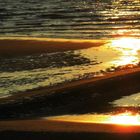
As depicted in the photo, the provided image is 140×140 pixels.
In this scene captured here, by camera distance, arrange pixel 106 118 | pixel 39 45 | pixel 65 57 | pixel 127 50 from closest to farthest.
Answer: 1. pixel 106 118
2. pixel 65 57
3. pixel 127 50
4. pixel 39 45

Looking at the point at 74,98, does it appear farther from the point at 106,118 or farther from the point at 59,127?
the point at 59,127

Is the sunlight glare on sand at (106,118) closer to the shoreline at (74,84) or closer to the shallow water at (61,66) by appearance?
the shoreline at (74,84)

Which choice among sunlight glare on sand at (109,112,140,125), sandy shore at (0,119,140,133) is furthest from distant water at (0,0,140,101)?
sunlight glare on sand at (109,112,140,125)

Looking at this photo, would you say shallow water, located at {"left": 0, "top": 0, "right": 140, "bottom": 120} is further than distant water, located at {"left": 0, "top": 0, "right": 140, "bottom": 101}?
No

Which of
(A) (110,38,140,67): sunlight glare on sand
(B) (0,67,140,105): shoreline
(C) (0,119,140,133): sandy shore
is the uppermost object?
(C) (0,119,140,133): sandy shore

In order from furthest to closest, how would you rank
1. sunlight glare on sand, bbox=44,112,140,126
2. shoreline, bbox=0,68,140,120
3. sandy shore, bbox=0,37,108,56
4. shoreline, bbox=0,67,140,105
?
sandy shore, bbox=0,37,108,56 → shoreline, bbox=0,67,140,105 → shoreline, bbox=0,68,140,120 → sunlight glare on sand, bbox=44,112,140,126

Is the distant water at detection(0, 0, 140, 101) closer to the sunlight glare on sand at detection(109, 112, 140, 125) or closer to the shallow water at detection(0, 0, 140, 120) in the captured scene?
the shallow water at detection(0, 0, 140, 120)

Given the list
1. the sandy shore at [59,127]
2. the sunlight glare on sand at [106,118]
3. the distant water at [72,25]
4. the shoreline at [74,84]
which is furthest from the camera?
the distant water at [72,25]

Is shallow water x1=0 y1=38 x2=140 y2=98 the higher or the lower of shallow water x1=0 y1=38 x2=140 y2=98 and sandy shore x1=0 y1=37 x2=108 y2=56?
the higher

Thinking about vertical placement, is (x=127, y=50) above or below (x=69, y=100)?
below

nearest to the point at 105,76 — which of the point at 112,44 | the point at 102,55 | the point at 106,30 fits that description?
the point at 102,55

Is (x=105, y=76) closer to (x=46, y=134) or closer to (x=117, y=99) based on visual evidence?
(x=117, y=99)

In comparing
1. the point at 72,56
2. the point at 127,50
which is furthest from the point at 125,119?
the point at 127,50

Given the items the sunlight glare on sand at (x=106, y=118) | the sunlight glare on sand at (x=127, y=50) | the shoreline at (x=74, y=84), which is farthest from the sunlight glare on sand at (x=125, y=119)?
the sunlight glare on sand at (x=127, y=50)
